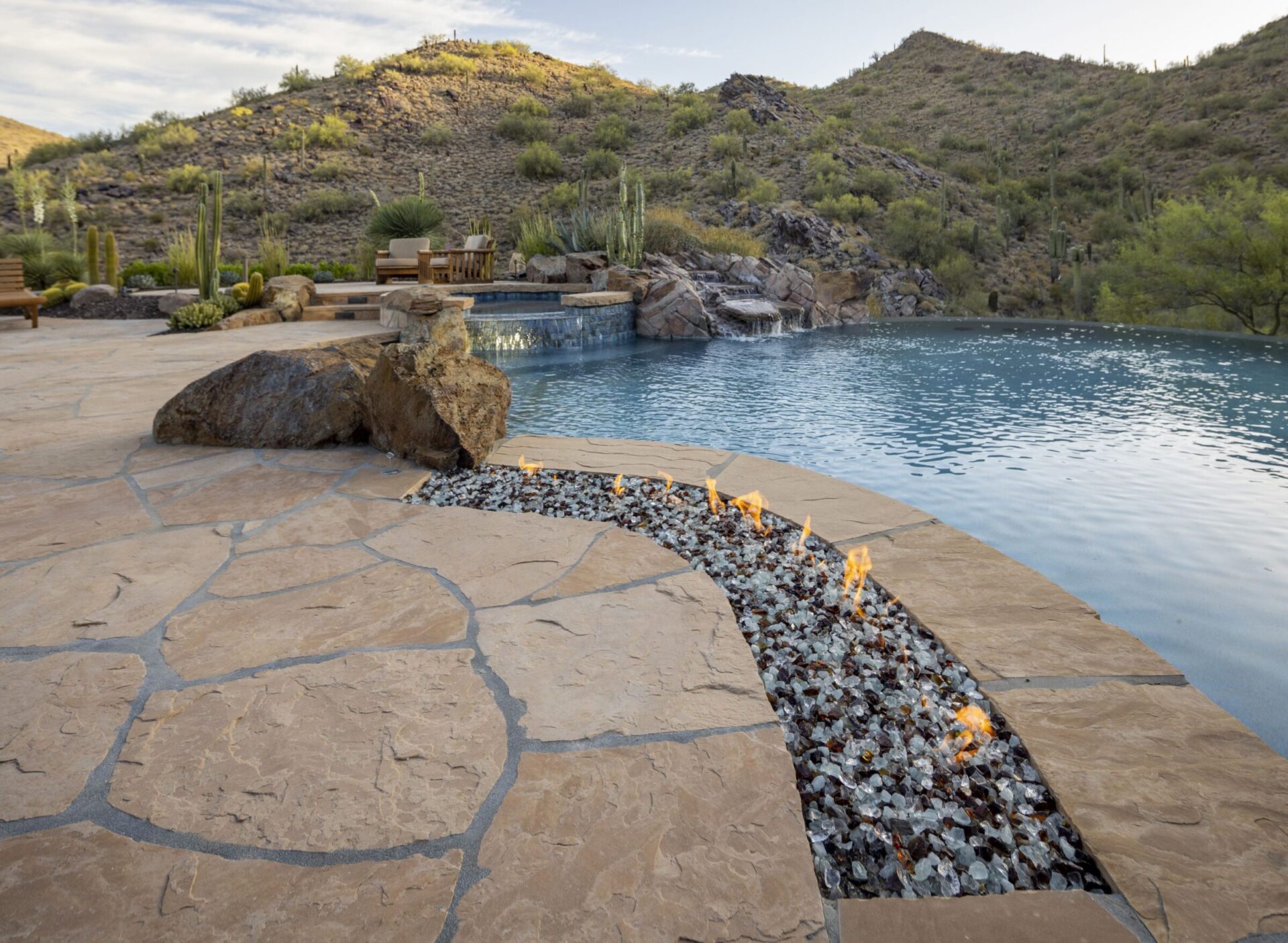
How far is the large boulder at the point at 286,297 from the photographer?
31.6ft

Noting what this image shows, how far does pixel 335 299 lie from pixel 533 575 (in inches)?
Answer: 388

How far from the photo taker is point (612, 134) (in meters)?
27.6

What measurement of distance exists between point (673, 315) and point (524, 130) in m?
21.1

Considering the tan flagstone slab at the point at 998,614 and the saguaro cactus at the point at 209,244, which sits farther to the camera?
the saguaro cactus at the point at 209,244

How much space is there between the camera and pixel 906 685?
6.50 feet

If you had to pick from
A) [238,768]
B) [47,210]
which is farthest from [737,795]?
[47,210]

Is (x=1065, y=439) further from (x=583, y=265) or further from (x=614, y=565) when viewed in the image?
(x=583, y=265)

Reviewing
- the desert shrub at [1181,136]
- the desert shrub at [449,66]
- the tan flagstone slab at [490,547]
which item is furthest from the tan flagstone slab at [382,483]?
the desert shrub at [449,66]

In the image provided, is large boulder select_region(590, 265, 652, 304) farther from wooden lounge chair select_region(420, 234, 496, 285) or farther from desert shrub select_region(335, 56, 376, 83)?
desert shrub select_region(335, 56, 376, 83)

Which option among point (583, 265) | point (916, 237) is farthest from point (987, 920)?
point (916, 237)

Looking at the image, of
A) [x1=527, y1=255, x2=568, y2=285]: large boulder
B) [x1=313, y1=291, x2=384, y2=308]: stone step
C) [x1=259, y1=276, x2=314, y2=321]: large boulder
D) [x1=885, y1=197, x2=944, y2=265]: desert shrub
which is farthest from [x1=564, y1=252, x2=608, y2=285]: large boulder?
[x1=885, y1=197, x2=944, y2=265]: desert shrub

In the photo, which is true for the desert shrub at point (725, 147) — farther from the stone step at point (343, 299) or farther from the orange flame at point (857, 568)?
the orange flame at point (857, 568)

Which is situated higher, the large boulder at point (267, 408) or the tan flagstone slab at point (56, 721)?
the large boulder at point (267, 408)

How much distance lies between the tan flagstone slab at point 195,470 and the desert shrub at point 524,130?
92.3 ft
